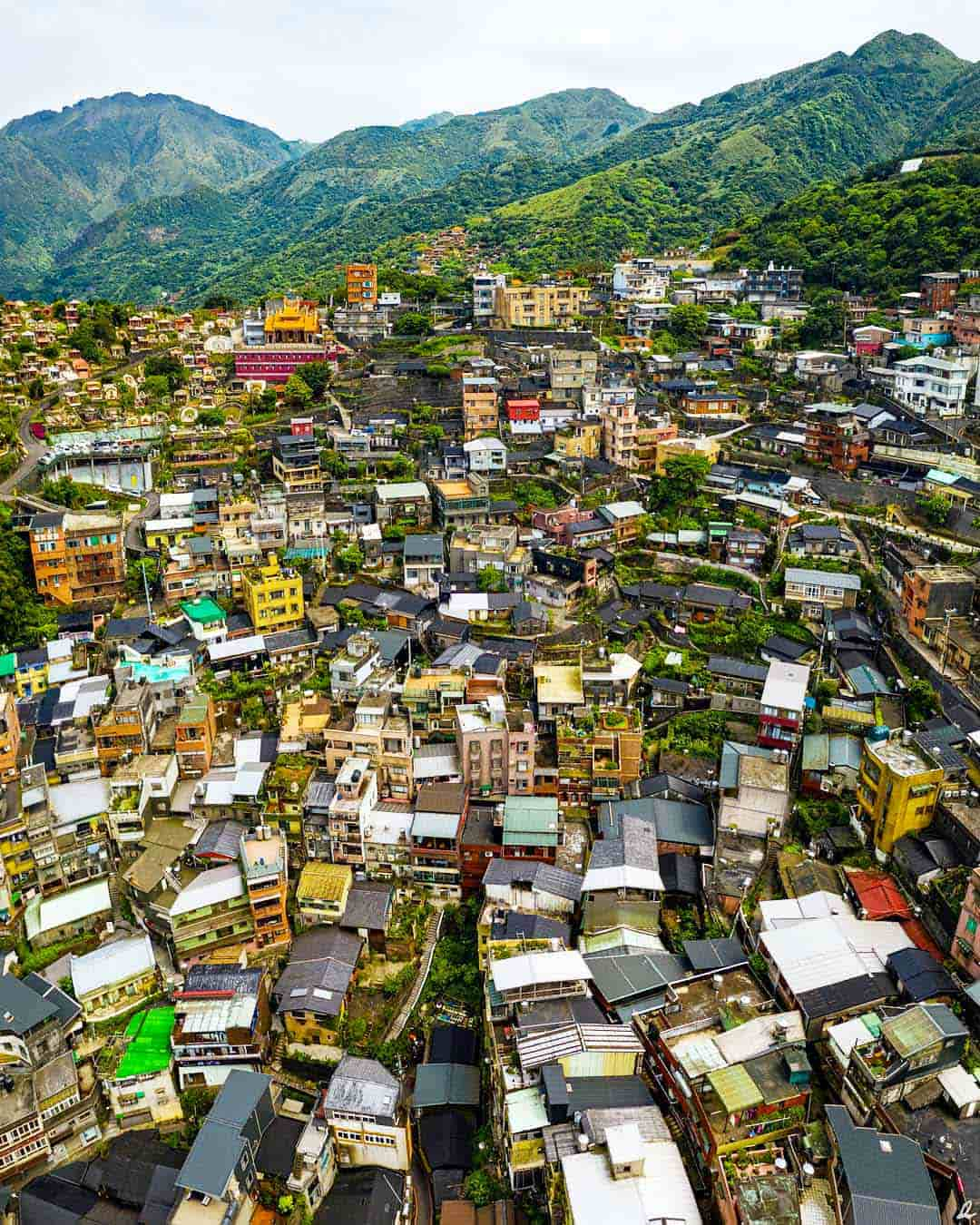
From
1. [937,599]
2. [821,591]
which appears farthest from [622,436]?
[937,599]

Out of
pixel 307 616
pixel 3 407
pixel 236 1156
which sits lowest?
pixel 236 1156

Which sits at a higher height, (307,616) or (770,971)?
(307,616)

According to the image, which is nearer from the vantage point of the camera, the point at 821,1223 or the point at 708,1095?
the point at 821,1223

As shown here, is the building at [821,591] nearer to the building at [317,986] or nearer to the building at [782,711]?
the building at [782,711]

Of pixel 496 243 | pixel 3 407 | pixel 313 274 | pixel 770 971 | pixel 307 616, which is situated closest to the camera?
pixel 770 971

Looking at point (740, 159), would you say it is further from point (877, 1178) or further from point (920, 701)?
point (877, 1178)

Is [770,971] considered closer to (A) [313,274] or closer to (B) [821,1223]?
(B) [821,1223]

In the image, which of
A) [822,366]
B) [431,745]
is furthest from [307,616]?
[822,366]

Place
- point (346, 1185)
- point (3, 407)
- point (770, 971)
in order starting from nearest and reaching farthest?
point (346, 1185) → point (770, 971) → point (3, 407)

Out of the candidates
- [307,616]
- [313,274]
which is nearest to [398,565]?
[307,616]
